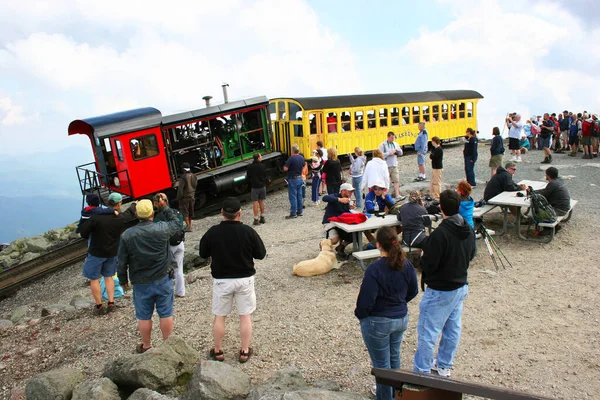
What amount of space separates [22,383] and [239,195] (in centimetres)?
959

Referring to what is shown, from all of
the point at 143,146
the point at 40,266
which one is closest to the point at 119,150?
the point at 143,146

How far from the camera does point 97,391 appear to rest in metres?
3.86

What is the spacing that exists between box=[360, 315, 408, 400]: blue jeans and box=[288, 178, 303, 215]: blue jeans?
7164mm

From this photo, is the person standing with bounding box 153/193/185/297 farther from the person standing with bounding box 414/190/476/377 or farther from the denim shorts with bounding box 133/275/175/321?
the person standing with bounding box 414/190/476/377

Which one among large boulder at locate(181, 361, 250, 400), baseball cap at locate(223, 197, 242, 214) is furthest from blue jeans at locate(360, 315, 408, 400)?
baseball cap at locate(223, 197, 242, 214)

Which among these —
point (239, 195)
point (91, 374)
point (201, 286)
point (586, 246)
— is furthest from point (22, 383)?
point (239, 195)

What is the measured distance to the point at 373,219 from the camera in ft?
24.2

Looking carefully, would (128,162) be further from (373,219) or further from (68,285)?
(373,219)

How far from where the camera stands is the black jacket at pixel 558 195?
8.07m

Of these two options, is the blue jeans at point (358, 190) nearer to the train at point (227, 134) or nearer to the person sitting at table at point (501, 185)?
the person sitting at table at point (501, 185)

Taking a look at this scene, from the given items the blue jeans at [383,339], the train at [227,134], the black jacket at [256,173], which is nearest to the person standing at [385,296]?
the blue jeans at [383,339]

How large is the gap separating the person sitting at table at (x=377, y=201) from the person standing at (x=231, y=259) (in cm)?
342

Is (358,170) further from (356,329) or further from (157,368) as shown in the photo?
(157,368)

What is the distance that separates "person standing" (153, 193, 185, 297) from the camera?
5.77 metres
